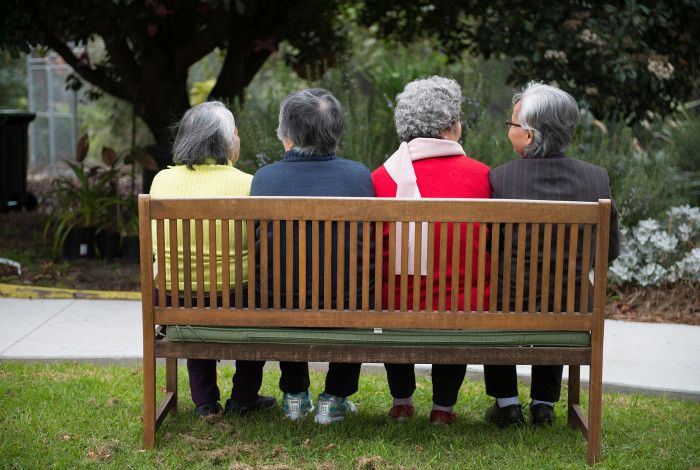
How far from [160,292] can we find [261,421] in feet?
2.56

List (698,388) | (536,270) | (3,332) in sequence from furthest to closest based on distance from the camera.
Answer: (3,332) → (698,388) → (536,270)

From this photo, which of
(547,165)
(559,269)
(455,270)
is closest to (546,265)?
(559,269)

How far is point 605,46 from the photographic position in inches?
263

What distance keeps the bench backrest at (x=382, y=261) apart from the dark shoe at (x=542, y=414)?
64 centimetres

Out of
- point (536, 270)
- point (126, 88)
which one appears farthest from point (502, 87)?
point (536, 270)

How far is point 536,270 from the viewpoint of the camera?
3590mm

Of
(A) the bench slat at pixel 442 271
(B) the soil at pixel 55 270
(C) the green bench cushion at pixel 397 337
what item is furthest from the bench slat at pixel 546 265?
(B) the soil at pixel 55 270

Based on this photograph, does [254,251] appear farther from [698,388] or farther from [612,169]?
[612,169]

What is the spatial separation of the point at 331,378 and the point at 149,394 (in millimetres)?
773

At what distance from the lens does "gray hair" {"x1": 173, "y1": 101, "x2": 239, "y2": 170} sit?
12.7 feet

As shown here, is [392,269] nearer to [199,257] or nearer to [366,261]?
[366,261]

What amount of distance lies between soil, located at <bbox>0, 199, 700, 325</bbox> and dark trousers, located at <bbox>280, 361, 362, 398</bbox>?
270 cm

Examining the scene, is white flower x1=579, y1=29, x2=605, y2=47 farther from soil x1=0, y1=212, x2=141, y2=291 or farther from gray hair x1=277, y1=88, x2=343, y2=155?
soil x1=0, y1=212, x2=141, y2=291

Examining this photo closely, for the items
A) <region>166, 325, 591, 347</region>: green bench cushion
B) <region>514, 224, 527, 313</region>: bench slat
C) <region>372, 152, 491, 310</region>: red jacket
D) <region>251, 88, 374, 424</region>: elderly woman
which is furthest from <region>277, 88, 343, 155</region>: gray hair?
<region>514, 224, 527, 313</region>: bench slat
